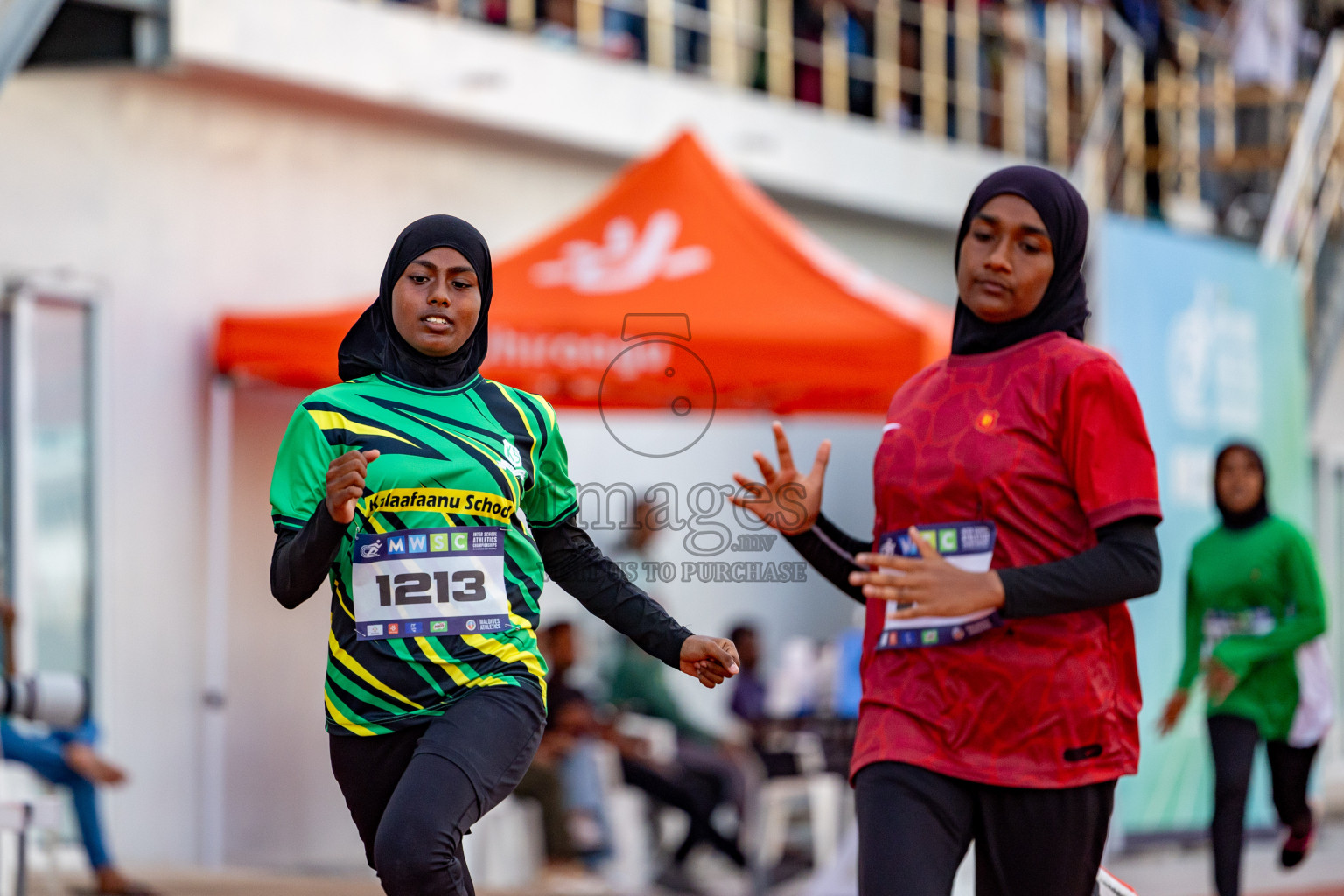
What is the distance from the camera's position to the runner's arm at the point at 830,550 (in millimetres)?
4285

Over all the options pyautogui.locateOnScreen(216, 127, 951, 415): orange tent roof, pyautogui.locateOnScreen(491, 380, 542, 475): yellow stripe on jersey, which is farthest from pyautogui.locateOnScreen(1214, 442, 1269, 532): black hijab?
pyautogui.locateOnScreen(491, 380, 542, 475): yellow stripe on jersey

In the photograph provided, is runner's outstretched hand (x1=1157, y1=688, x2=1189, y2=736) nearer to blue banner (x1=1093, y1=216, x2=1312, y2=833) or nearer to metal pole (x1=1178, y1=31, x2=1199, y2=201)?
blue banner (x1=1093, y1=216, x2=1312, y2=833)

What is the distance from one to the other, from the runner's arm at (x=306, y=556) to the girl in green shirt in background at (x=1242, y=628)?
448 centimetres

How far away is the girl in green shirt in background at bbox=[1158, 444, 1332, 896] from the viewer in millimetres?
7238

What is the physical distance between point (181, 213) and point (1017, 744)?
7.20 m

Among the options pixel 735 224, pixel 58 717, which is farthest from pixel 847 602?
pixel 58 717

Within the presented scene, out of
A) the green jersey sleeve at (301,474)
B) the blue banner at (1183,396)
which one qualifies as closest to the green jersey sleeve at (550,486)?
the green jersey sleeve at (301,474)

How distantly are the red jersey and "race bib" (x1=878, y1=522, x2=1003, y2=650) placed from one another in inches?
0.7

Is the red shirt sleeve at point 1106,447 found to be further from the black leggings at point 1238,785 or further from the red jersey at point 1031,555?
the black leggings at point 1238,785

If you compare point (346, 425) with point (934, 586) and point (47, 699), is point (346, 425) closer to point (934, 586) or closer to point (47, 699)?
point (934, 586)

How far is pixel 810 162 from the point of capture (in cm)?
1410

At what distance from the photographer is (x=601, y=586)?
404 centimetres

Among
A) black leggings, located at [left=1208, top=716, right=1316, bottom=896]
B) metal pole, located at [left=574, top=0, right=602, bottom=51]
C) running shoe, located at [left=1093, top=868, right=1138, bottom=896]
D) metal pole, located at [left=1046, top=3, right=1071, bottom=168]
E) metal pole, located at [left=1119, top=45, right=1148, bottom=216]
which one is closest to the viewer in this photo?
running shoe, located at [left=1093, top=868, right=1138, bottom=896]

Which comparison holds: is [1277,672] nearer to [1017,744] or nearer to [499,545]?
[1017,744]
